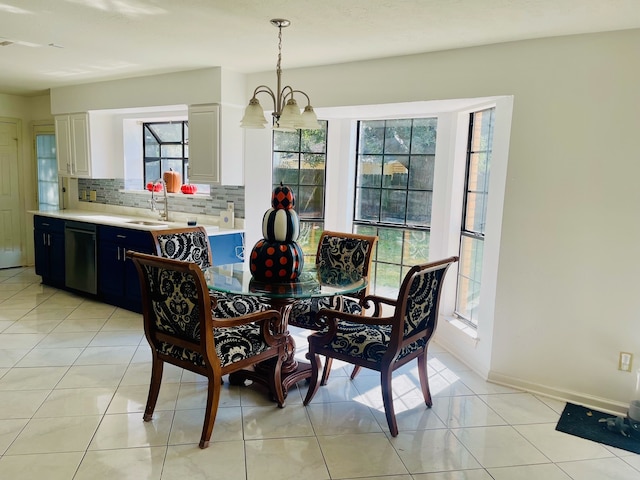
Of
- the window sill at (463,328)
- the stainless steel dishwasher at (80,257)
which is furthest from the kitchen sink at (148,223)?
the window sill at (463,328)

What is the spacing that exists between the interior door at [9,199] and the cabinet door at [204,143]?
3279 mm

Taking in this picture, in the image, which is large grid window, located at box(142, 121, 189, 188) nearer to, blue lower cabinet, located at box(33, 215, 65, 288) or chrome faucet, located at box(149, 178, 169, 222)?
chrome faucet, located at box(149, 178, 169, 222)

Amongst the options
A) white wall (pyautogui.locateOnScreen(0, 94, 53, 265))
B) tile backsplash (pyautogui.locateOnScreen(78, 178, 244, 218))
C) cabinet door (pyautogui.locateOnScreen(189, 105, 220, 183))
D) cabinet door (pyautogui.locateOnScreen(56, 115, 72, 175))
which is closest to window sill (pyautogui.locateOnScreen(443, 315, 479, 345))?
tile backsplash (pyautogui.locateOnScreen(78, 178, 244, 218))

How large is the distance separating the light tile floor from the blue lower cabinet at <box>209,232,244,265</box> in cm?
112

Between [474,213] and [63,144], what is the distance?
4.71m

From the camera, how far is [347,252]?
362 cm

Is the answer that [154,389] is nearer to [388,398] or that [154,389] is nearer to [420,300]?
[388,398]

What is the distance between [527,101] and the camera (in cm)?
302

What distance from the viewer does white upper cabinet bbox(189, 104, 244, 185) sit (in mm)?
4336

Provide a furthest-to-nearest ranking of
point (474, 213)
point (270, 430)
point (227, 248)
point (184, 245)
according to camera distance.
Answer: point (227, 248), point (474, 213), point (184, 245), point (270, 430)

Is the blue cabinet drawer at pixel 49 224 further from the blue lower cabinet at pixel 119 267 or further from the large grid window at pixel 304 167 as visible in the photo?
the large grid window at pixel 304 167

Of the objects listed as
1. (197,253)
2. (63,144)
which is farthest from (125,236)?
(63,144)

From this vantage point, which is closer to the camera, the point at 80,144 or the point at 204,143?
the point at 204,143

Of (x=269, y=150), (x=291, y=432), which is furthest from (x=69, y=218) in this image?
(x=291, y=432)
